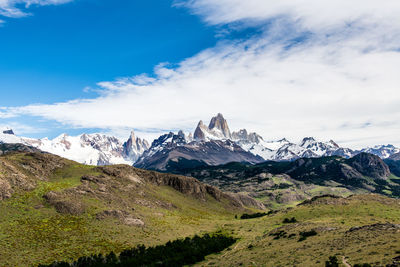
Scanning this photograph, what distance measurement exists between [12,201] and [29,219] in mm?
18128

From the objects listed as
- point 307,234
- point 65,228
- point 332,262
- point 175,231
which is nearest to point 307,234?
point 307,234

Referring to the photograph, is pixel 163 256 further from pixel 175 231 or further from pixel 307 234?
pixel 307 234

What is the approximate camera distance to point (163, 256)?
95.7 meters

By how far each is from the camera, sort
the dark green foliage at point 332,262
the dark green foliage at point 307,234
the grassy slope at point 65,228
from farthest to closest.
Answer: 1. the grassy slope at point 65,228
2. the dark green foliage at point 307,234
3. the dark green foliage at point 332,262

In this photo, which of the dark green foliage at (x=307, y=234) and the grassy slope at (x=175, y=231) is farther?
the dark green foliage at (x=307, y=234)

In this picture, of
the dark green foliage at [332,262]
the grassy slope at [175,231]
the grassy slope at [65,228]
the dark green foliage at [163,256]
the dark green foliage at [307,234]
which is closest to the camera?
the dark green foliage at [332,262]

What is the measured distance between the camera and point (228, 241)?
114 meters

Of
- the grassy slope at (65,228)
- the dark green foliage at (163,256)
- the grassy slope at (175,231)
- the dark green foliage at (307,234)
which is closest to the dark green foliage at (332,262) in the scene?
the grassy slope at (175,231)

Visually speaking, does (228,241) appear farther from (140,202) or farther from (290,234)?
(140,202)

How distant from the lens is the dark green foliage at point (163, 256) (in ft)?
291

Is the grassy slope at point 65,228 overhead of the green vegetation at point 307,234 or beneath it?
beneath

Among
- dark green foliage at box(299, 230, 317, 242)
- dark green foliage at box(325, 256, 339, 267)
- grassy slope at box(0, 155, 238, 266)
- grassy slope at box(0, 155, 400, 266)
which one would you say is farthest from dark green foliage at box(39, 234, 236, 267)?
dark green foliage at box(325, 256, 339, 267)

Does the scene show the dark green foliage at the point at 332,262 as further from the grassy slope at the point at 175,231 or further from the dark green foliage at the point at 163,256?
the dark green foliage at the point at 163,256

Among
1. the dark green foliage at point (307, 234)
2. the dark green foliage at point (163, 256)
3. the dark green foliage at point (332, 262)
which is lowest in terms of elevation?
the dark green foliage at point (163, 256)
